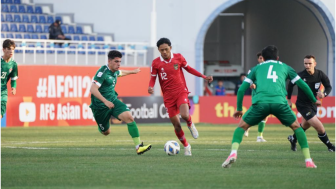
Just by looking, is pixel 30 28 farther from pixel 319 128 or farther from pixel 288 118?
pixel 288 118

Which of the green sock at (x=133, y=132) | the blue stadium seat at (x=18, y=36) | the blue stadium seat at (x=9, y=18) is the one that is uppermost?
the blue stadium seat at (x=9, y=18)

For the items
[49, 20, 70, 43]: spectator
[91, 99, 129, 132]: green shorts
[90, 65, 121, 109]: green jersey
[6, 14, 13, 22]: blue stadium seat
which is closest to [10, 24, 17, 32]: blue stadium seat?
[6, 14, 13, 22]: blue stadium seat

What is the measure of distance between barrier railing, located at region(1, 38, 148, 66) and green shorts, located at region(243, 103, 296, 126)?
20.8 m

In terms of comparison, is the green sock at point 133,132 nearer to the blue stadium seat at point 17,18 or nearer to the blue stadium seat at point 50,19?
the blue stadium seat at point 17,18

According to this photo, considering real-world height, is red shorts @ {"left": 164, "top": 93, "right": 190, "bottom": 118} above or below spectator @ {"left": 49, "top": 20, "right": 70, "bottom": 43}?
below

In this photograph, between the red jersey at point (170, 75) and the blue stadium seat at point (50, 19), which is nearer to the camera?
the red jersey at point (170, 75)

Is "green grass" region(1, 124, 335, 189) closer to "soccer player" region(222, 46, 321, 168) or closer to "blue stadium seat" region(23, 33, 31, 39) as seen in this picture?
"soccer player" region(222, 46, 321, 168)

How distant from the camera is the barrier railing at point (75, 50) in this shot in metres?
30.4

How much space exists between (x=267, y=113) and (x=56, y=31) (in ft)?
73.3

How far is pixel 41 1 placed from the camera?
35062 millimetres

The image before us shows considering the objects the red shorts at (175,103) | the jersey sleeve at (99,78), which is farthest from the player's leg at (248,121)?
the jersey sleeve at (99,78)

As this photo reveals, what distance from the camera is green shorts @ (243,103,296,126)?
33.3 ft

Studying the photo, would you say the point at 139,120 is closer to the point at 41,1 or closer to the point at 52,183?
the point at 41,1

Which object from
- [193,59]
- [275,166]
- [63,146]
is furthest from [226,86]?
[275,166]
